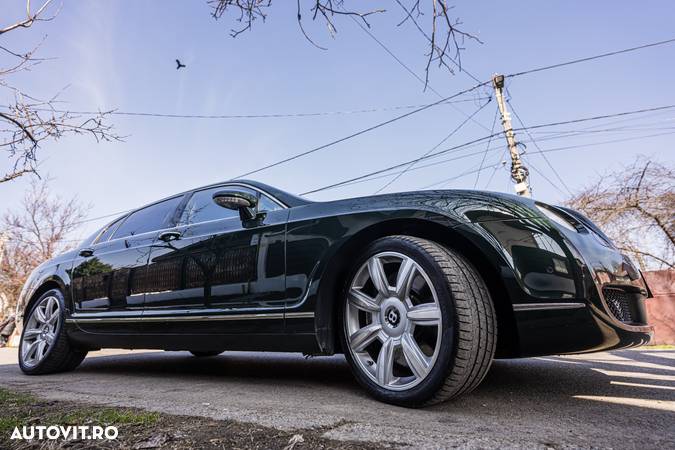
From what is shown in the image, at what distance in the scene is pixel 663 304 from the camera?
851 cm

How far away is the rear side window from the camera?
3545 millimetres

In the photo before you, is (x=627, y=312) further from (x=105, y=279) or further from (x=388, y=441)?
(x=105, y=279)

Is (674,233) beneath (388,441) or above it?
above

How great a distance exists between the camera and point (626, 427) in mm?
1538

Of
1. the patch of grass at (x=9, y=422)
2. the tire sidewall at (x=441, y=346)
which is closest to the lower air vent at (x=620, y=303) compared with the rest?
the tire sidewall at (x=441, y=346)

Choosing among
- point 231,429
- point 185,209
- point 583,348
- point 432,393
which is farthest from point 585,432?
point 185,209

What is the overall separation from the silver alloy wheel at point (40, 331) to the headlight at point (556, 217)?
13.0ft

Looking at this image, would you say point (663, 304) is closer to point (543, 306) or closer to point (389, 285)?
point (543, 306)

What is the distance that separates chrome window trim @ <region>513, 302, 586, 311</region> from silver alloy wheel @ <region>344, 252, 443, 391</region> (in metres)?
0.33

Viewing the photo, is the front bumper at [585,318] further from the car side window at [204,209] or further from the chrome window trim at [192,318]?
the car side window at [204,209]

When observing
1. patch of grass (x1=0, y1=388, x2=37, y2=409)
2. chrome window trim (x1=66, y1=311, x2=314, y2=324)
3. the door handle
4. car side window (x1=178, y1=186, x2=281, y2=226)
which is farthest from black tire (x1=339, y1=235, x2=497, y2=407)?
the door handle

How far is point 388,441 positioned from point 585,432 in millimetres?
710

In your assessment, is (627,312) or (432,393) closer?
(432,393)

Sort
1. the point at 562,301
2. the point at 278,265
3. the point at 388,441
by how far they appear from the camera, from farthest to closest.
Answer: the point at 278,265, the point at 562,301, the point at 388,441
